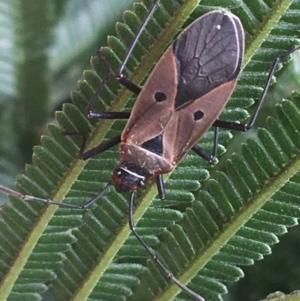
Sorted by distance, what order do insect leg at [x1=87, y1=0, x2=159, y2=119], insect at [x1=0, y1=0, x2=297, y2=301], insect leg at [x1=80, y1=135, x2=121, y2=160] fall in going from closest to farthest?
insect leg at [x1=87, y1=0, x2=159, y2=119] → insect at [x1=0, y1=0, x2=297, y2=301] → insect leg at [x1=80, y1=135, x2=121, y2=160]

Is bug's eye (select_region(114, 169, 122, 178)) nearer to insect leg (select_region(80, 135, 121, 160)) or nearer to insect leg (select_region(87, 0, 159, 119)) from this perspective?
insect leg (select_region(80, 135, 121, 160))

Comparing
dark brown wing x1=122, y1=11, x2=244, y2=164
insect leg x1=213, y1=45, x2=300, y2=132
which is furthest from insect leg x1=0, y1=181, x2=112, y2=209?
insect leg x1=213, y1=45, x2=300, y2=132

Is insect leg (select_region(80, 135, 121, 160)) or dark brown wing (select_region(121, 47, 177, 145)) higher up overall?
dark brown wing (select_region(121, 47, 177, 145))

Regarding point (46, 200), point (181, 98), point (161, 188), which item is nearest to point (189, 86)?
point (181, 98)

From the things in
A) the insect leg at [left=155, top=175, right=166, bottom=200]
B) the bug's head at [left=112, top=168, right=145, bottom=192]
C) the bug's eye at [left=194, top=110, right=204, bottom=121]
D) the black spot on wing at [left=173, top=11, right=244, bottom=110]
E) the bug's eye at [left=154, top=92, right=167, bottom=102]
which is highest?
the black spot on wing at [left=173, top=11, right=244, bottom=110]

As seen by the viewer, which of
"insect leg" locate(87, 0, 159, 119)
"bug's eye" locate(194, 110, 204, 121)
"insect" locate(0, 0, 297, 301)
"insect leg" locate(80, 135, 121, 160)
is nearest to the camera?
"insect leg" locate(87, 0, 159, 119)

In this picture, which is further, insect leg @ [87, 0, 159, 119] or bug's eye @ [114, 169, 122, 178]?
bug's eye @ [114, 169, 122, 178]

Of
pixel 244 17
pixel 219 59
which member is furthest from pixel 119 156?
pixel 244 17
